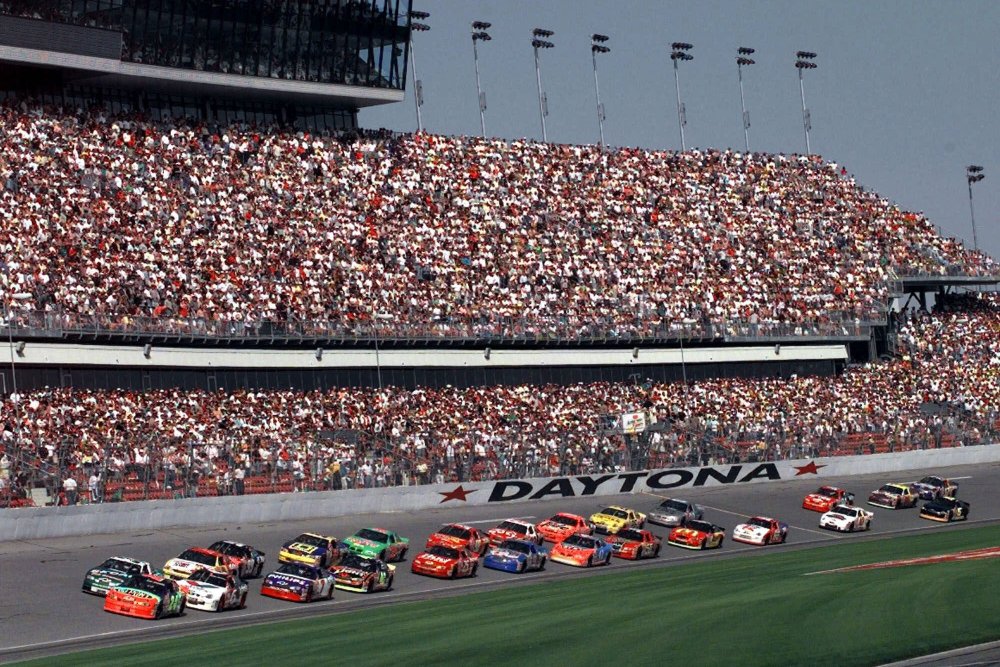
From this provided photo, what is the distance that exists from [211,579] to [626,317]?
1462 inches

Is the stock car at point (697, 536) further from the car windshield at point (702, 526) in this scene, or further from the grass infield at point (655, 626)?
the grass infield at point (655, 626)

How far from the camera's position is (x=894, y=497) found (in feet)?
203

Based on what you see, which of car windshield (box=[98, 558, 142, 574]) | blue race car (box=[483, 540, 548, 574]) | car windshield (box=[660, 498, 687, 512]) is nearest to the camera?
car windshield (box=[98, 558, 142, 574])

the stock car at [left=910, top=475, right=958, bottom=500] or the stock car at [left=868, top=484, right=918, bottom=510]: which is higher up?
the stock car at [left=910, top=475, right=958, bottom=500]

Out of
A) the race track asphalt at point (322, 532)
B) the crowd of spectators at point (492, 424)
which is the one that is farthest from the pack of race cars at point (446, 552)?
the crowd of spectators at point (492, 424)

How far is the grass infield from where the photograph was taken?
2905 cm

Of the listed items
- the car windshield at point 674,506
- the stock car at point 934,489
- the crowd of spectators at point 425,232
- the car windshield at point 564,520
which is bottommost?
the car windshield at point 564,520

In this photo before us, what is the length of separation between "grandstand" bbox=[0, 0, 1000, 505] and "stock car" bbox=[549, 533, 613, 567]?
8099 mm

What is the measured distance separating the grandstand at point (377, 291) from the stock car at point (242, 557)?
6.19 m

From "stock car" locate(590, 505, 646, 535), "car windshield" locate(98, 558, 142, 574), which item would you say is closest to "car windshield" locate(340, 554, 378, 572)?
"car windshield" locate(98, 558, 142, 574)

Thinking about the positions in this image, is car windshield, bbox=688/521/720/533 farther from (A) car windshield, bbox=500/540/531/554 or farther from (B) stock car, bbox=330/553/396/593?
(B) stock car, bbox=330/553/396/593

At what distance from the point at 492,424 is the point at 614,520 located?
11.0 meters

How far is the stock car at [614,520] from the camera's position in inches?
2035

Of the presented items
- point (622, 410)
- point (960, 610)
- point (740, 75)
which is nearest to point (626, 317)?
point (622, 410)
